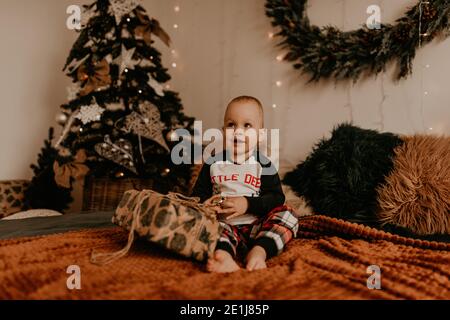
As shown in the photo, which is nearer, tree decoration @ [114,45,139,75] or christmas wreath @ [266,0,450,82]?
christmas wreath @ [266,0,450,82]

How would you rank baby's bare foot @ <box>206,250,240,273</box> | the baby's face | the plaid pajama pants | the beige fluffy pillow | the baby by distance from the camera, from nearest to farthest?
baby's bare foot @ <box>206,250,240,273</box>
the plaid pajama pants
the baby
the beige fluffy pillow
the baby's face

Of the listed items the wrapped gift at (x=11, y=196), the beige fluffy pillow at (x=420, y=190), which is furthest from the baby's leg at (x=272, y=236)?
the wrapped gift at (x=11, y=196)

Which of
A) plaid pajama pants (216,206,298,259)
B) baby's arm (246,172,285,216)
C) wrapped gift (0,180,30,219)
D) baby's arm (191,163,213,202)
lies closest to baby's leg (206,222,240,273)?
plaid pajama pants (216,206,298,259)

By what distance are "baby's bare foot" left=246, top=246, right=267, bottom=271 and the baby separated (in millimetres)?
84

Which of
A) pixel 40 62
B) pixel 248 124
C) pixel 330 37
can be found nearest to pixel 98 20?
pixel 40 62

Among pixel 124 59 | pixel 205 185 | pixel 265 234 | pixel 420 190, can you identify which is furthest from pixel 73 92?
pixel 420 190

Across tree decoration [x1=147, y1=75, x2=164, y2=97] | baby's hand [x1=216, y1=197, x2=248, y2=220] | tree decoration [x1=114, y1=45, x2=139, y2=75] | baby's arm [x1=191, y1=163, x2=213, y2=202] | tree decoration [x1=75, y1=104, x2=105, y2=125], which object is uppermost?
tree decoration [x1=114, y1=45, x2=139, y2=75]

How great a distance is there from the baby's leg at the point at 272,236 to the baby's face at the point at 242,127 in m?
0.30

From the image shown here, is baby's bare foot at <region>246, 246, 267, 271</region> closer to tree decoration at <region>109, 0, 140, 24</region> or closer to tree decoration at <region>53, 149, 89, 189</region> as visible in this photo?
tree decoration at <region>53, 149, 89, 189</region>

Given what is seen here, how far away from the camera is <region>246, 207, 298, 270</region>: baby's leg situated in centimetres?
96

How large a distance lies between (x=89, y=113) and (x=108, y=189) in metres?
0.42

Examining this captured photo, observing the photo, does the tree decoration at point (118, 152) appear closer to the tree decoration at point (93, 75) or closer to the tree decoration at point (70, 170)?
the tree decoration at point (70, 170)
